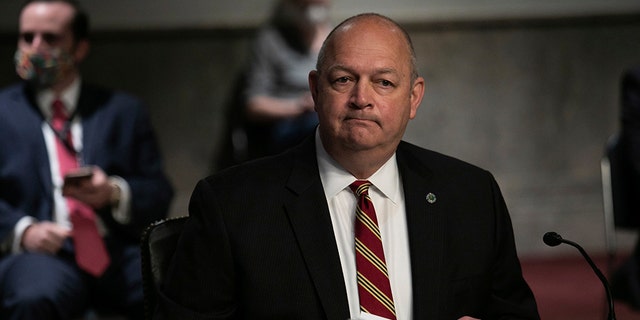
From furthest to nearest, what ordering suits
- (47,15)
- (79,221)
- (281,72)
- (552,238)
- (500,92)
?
(500,92) < (281,72) < (47,15) < (79,221) < (552,238)

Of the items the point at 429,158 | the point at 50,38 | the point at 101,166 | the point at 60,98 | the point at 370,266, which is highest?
the point at 50,38

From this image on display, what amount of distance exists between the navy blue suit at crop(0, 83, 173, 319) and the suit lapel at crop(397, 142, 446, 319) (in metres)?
1.63

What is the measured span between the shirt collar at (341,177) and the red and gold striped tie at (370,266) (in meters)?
0.06

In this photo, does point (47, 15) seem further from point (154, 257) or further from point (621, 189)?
point (621, 189)

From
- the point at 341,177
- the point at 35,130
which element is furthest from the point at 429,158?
the point at 35,130

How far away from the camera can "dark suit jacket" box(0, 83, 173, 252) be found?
4.34 meters

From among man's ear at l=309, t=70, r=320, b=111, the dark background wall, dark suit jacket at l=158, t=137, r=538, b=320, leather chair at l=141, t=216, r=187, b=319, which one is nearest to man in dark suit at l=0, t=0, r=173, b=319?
leather chair at l=141, t=216, r=187, b=319

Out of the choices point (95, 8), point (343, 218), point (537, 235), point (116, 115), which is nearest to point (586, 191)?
point (537, 235)

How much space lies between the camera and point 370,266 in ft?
9.21

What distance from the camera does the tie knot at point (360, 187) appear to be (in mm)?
2896

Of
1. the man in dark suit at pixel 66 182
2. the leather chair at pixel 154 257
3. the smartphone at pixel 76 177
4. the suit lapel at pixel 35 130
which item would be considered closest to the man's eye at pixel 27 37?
the man in dark suit at pixel 66 182

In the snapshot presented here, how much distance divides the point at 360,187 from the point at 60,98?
2.05 metres

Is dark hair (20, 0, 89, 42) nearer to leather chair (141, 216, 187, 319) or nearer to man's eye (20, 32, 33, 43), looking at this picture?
man's eye (20, 32, 33, 43)

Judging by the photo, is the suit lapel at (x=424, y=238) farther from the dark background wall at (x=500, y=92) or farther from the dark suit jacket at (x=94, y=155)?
the dark background wall at (x=500, y=92)
